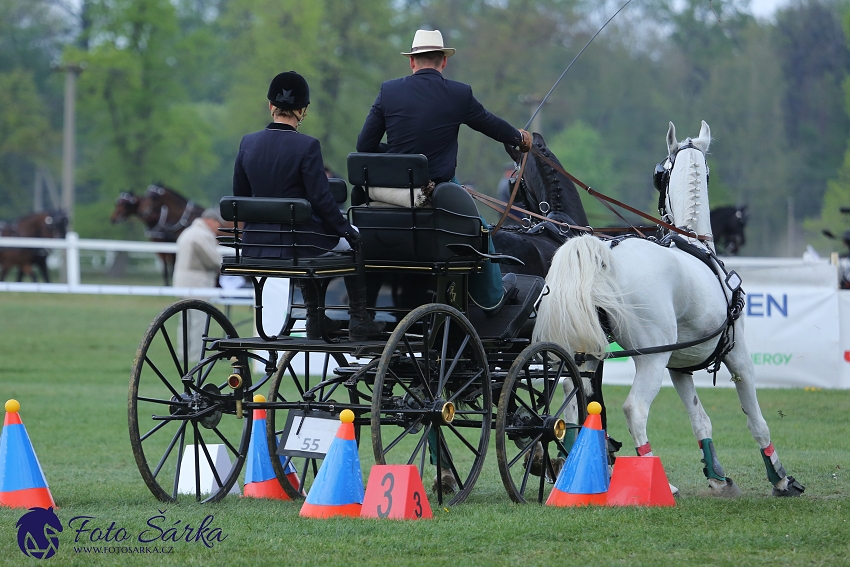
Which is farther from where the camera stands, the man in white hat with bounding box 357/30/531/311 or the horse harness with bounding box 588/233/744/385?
the horse harness with bounding box 588/233/744/385

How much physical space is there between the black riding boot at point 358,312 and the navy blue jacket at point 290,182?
0.23 meters

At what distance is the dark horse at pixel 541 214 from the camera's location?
8.30 metres

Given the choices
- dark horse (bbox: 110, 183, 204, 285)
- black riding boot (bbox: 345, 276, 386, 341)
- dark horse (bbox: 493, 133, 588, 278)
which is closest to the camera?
black riding boot (bbox: 345, 276, 386, 341)

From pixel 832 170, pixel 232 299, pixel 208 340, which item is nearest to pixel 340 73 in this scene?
pixel 832 170

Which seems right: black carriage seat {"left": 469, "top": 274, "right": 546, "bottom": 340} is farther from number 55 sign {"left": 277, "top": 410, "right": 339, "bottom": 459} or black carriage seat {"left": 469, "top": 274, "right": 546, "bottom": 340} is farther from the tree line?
the tree line

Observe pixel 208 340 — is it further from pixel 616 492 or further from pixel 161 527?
pixel 616 492

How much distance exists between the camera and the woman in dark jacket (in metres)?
5.79

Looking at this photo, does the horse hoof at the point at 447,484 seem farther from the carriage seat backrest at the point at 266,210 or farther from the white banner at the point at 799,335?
the white banner at the point at 799,335

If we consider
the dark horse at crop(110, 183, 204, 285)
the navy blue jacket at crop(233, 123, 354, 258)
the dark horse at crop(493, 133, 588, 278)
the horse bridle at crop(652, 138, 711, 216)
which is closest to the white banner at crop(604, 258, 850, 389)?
the dark horse at crop(493, 133, 588, 278)

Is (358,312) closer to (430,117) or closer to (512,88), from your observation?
(430,117)

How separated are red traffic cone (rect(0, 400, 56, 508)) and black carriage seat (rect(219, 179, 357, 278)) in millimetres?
1335

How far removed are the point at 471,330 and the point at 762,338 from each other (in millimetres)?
7604

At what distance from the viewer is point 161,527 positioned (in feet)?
17.3

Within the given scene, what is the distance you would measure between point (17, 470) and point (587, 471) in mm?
2881
